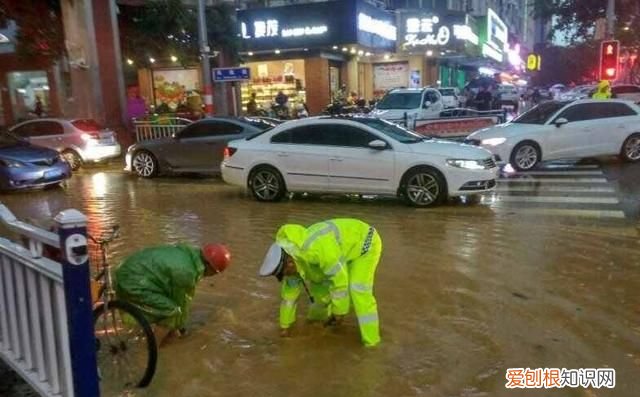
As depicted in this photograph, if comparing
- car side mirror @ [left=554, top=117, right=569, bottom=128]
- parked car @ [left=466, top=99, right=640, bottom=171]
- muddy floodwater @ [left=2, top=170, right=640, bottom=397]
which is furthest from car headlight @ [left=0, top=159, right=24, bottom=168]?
car side mirror @ [left=554, top=117, right=569, bottom=128]

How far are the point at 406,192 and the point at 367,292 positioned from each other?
225 inches

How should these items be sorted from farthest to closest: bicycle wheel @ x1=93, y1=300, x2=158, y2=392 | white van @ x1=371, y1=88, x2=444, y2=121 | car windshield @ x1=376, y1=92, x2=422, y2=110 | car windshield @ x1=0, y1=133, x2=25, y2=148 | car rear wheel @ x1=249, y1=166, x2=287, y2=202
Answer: car windshield @ x1=376, y1=92, x2=422, y2=110
white van @ x1=371, y1=88, x2=444, y2=121
car windshield @ x1=0, y1=133, x2=25, y2=148
car rear wheel @ x1=249, y1=166, x2=287, y2=202
bicycle wheel @ x1=93, y1=300, x2=158, y2=392

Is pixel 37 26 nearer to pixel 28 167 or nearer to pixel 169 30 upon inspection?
pixel 169 30

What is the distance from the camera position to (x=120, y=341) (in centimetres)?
407

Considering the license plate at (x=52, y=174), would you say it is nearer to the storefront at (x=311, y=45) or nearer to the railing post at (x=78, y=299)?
the railing post at (x=78, y=299)

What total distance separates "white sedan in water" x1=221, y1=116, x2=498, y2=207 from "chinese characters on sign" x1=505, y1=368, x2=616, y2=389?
583 cm

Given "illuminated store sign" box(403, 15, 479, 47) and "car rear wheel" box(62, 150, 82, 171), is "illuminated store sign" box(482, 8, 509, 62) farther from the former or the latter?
"car rear wheel" box(62, 150, 82, 171)

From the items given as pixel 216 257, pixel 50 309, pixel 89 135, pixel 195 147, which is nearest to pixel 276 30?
pixel 89 135

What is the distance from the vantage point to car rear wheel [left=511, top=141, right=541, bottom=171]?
13523 millimetres

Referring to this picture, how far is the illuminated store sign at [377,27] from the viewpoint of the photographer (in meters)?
25.4

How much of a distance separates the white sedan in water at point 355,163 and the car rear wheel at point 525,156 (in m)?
3.53

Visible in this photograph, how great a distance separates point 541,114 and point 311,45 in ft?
44.3

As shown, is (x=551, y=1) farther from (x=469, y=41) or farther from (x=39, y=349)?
(x=39, y=349)

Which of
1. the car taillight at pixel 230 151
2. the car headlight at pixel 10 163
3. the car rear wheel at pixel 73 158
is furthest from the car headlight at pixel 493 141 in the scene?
the car rear wheel at pixel 73 158
